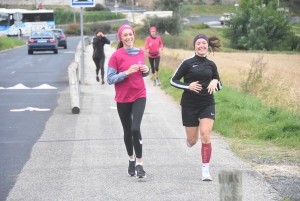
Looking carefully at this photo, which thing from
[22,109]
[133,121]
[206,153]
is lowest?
[22,109]

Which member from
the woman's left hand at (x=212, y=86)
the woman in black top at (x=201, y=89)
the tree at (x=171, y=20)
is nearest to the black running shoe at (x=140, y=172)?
the woman in black top at (x=201, y=89)

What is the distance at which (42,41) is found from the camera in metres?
44.3

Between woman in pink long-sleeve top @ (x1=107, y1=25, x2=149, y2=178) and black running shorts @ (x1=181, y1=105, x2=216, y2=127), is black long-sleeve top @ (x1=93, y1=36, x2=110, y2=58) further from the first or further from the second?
black running shorts @ (x1=181, y1=105, x2=216, y2=127)

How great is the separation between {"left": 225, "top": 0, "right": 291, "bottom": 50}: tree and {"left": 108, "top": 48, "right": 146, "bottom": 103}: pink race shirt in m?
60.2

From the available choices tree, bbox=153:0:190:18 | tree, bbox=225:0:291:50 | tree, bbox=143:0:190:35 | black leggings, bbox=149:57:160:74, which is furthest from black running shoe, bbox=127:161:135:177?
tree, bbox=153:0:190:18

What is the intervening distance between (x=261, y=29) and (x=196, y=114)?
6162 centimetres

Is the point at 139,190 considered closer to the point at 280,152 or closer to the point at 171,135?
the point at 280,152

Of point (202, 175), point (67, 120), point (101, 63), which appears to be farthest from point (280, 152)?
point (101, 63)

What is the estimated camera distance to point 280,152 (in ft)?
33.3

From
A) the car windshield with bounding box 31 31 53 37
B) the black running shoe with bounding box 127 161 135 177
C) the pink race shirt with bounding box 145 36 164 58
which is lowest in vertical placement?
the car windshield with bounding box 31 31 53 37

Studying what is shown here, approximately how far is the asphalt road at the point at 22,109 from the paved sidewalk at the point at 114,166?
0.19m

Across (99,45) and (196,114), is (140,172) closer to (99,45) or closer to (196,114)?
(196,114)

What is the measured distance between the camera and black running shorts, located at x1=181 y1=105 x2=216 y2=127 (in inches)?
322

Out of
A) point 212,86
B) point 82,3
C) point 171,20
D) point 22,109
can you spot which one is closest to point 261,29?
point 171,20
